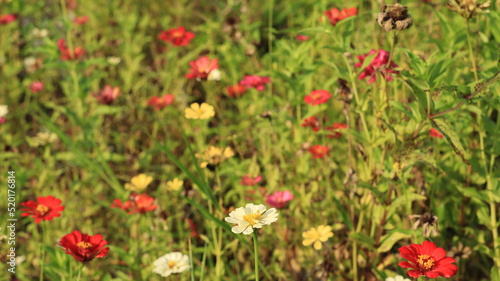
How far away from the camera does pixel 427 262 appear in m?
1.20

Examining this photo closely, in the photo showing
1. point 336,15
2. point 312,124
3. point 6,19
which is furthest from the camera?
point 6,19

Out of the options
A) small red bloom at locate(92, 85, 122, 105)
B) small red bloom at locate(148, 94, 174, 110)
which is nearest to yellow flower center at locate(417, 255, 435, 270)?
small red bloom at locate(148, 94, 174, 110)

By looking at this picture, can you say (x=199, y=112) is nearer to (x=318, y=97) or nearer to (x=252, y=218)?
(x=318, y=97)

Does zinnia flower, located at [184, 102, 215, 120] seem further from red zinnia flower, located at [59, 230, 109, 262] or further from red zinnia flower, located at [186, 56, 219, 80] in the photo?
red zinnia flower, located at [59, 230, 109, 262]

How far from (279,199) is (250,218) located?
0.64 m

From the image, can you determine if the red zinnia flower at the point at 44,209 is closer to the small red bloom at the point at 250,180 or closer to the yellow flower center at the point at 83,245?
the yellow flower center at the point at 83,245

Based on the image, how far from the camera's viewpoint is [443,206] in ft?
5.77

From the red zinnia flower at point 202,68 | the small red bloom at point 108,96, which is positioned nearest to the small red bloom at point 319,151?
the red zinnia flower at point 202,68

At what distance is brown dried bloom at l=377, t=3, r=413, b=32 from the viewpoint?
1274 millimetres

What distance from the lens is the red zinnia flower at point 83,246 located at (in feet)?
4.34

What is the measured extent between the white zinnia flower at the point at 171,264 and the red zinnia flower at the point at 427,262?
674 mm

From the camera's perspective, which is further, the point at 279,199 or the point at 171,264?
the point at 279,199

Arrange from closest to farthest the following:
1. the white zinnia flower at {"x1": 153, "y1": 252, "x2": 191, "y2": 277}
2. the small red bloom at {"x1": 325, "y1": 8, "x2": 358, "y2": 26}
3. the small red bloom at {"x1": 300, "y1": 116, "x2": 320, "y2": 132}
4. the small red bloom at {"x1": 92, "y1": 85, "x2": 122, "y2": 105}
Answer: the white zinnia flower at {"x1": 153, "y1": 252, "x2": 191, "y2": 277}, the small red bloom at {"x1": 325, "y1": 8, "x2": 358, "y2": 26}, the small red bloom at {"x1": 300, "y1": 116, "x2": 320, "y2": 132}, the small red bloom at {"x1": 92, "y1": 85, "x2": 122, "y2": 105}

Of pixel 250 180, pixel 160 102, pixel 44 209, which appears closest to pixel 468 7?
pixel 250 180
